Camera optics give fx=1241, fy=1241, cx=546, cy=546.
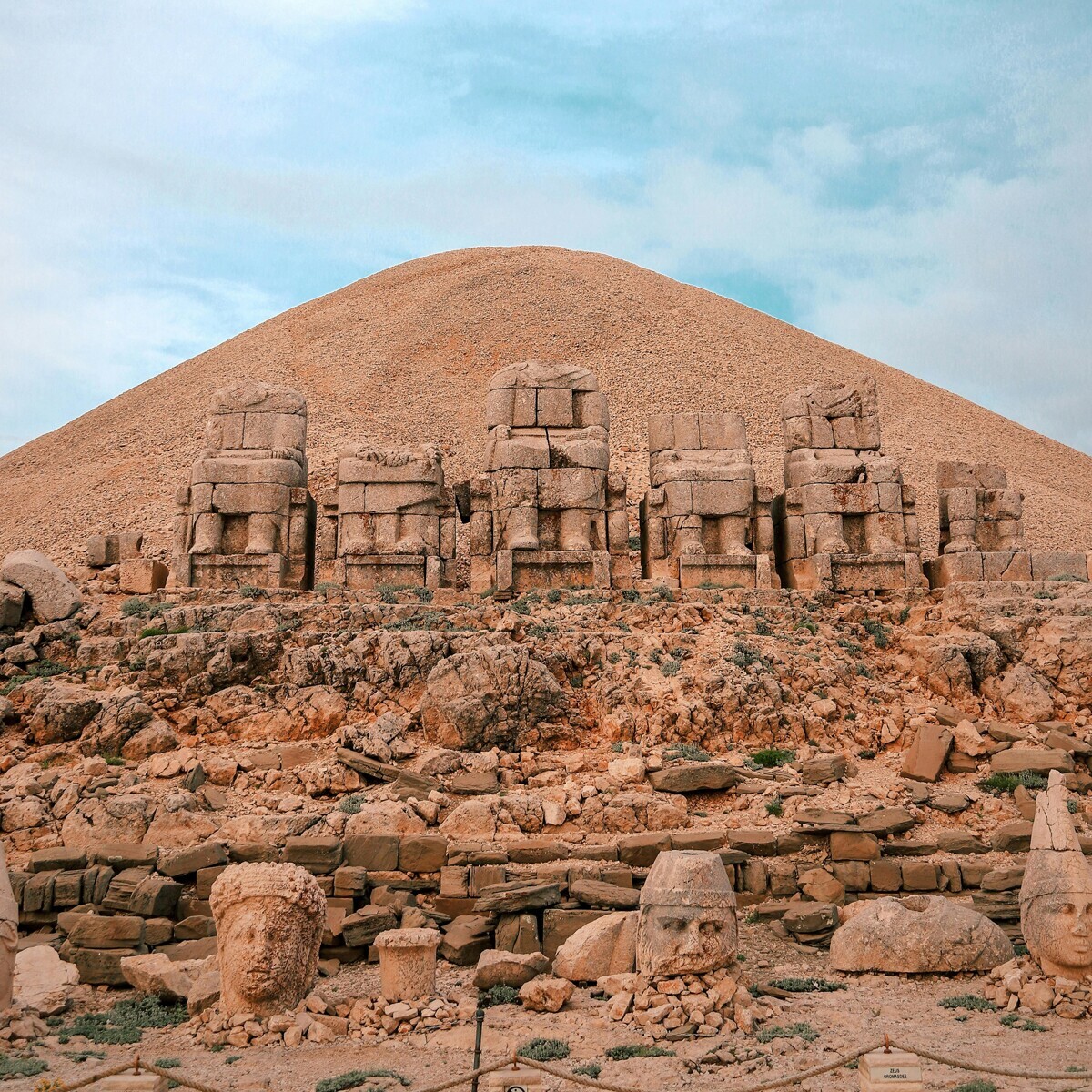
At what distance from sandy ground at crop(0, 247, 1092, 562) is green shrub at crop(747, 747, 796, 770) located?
940 inches

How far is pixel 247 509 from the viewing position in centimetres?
1728

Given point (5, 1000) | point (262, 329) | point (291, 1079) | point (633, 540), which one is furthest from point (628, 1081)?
point (262, 329)

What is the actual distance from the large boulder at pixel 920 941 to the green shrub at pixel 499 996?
8.12 feet

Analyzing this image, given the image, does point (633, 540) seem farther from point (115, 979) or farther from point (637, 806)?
point (115, 979)

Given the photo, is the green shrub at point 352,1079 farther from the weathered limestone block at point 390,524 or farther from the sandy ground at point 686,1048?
the weathered limestone block at point 390,524

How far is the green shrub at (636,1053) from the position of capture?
25.3ft

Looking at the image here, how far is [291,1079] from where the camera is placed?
7508 millimetres

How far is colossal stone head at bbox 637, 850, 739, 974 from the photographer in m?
8.54

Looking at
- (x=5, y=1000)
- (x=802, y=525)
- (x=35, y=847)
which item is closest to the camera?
(x=5, y=1000)

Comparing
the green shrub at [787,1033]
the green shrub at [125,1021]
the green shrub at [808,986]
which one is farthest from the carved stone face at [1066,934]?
the green shrub at [125,1021]

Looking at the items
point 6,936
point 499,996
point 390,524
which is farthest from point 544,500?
point 6,936

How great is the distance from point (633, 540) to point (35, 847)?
18.5m

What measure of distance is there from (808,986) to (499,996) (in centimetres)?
226

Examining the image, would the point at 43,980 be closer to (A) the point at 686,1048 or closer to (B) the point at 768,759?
(A) the point at 686,1048
